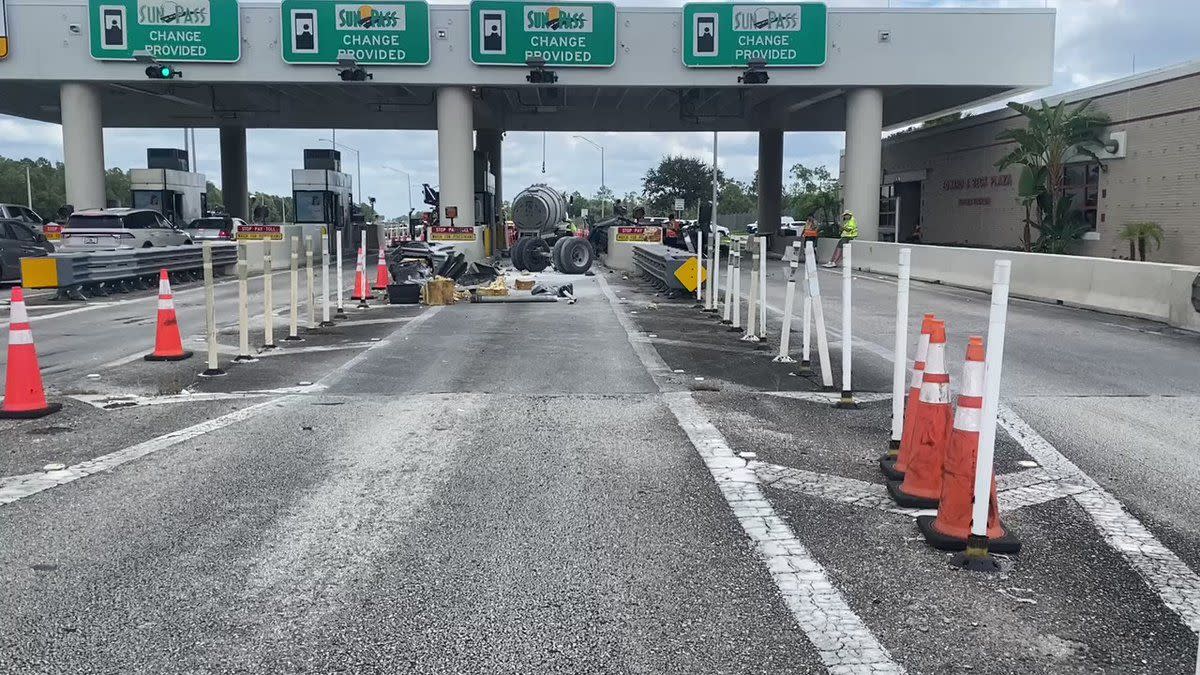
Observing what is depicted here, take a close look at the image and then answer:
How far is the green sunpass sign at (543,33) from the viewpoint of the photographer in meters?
32.2

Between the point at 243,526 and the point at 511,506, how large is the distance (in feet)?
4.79

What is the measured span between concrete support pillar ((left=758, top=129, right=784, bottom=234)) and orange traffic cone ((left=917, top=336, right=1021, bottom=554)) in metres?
43.7

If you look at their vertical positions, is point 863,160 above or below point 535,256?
above

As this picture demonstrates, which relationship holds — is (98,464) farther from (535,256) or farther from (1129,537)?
(535,256)

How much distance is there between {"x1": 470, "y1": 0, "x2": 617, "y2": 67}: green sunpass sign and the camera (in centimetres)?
3222

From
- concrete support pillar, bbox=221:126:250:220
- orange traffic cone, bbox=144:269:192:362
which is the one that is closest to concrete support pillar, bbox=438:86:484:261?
concrete support pillar, bbox=221:126:250:220

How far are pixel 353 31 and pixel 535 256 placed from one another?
933 cm

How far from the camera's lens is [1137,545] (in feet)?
17.1

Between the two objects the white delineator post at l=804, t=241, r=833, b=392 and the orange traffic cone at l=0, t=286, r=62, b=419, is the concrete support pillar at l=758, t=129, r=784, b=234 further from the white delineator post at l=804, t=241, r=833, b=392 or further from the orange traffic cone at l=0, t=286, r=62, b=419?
the orange traffic cone at l=0, t=286, r=62, b=419

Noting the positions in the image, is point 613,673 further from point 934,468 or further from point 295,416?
point 295,416

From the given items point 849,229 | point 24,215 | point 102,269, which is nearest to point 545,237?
point 849,229

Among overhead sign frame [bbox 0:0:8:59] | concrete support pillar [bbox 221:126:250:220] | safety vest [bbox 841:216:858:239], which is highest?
overhead sign frame [bbox 0:0:8:59]

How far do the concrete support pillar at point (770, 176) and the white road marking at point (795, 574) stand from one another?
42415 millimetres

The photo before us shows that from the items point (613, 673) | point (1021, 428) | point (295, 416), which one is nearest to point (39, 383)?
point (295, 416)
